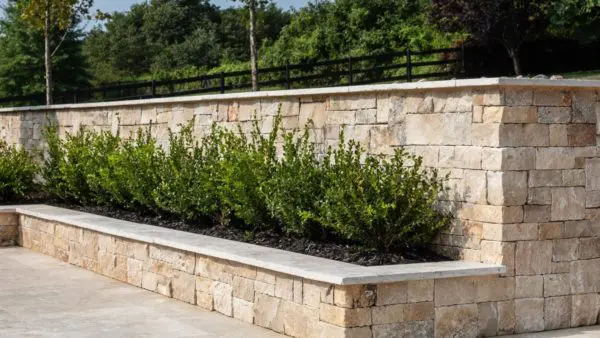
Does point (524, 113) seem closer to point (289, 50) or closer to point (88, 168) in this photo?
point (88, 168)

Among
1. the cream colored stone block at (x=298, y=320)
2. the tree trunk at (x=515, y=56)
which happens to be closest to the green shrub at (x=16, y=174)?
the cream colored stone block at (x=298, y=320)

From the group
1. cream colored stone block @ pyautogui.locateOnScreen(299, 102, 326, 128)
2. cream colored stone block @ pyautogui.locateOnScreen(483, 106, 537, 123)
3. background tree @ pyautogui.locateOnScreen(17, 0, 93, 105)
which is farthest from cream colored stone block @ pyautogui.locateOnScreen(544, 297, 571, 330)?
background tree @ pyautogui.locateOnScreen(17, 0, 93, 105)

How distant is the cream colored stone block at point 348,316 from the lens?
24.1 ft

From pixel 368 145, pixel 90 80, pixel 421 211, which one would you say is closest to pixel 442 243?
pixel 421 211

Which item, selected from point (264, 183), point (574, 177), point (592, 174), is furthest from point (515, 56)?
point (574, 177)

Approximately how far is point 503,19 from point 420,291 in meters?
20.2

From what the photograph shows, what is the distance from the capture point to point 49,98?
2508 cm

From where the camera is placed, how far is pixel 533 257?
26.7ft

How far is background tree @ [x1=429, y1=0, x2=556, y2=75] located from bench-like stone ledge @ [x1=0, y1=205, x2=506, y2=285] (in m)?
17.3

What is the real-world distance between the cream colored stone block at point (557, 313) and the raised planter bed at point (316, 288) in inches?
15.9

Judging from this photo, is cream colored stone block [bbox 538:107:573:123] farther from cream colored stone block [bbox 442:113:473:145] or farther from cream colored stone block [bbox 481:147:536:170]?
cream colored stone block [bbox 442:113:473:145]

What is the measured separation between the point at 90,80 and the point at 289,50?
42.0 ft

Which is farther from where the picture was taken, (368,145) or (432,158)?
(368,145)

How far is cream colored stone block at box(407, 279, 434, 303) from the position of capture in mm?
7605
